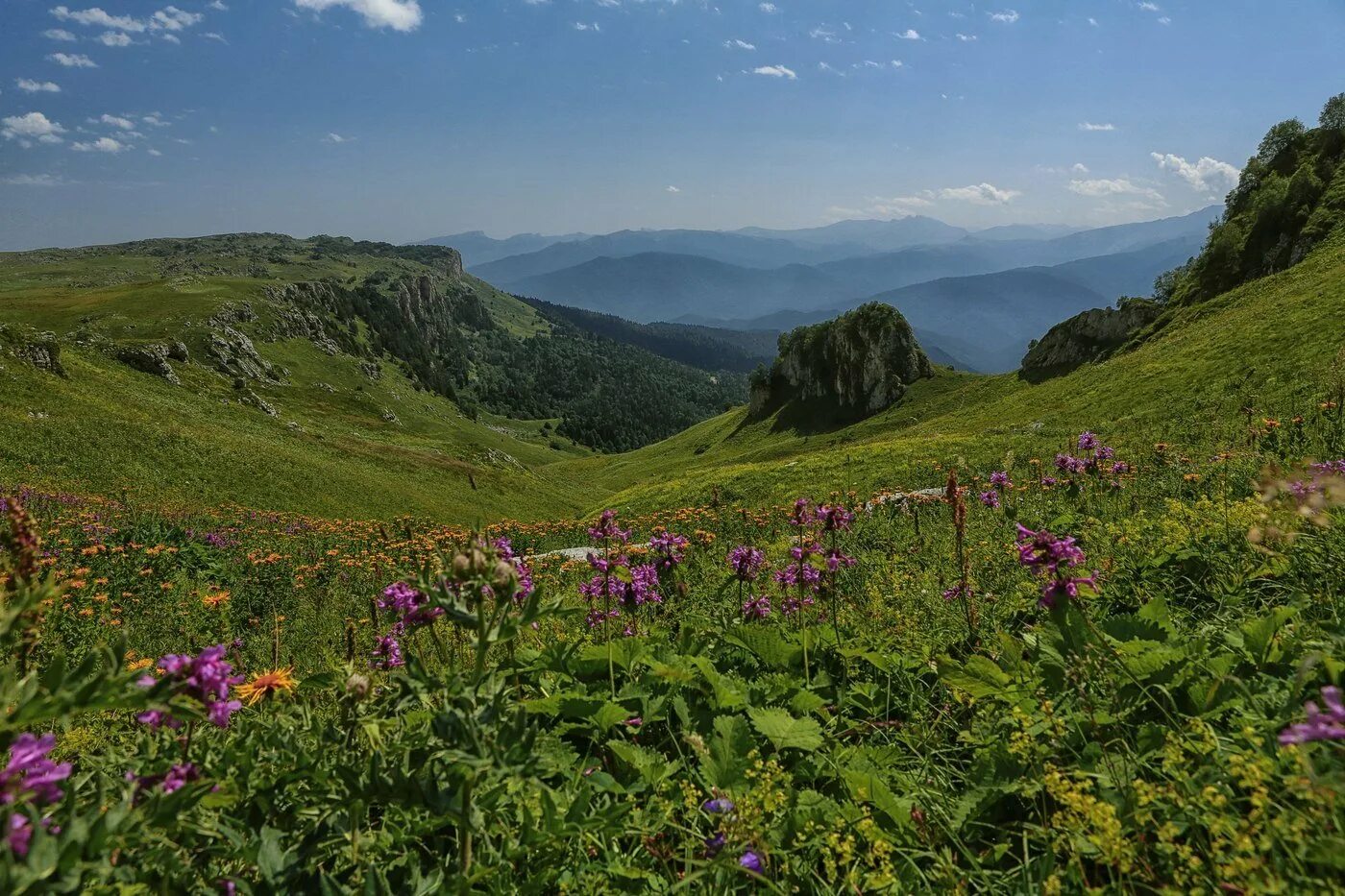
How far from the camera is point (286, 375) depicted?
95.6 m

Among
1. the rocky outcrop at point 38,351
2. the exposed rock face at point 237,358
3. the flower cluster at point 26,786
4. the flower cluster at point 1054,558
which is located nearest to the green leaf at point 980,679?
the flower cluster at point 1054,558

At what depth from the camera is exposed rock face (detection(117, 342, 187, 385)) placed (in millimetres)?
59812

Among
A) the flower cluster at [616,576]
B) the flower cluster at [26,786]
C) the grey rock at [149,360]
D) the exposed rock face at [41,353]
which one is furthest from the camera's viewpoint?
the grey rock at [149,360]

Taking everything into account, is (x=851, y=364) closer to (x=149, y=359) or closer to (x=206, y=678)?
(x=149, y=359)

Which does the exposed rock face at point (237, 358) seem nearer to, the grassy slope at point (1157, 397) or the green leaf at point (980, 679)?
the grassy slope at point (1157, 397)

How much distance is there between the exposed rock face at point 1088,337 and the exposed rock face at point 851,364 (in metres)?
18.7

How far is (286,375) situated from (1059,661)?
360 feet

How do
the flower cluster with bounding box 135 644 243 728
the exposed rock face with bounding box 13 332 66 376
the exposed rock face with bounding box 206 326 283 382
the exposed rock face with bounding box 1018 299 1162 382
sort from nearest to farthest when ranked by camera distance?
the flower cluster with bounding box 135 644 243 728
the exposed rock face with bounding box 13 332 66 376
the exposed rock face with bounding box 1018 299 1162 382
the exposed rock face with bounding box 206 326 283 382

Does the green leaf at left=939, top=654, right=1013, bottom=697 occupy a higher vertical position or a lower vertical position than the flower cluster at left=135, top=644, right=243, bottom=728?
lower

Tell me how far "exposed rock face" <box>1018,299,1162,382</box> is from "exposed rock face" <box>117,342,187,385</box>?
89.6 metres

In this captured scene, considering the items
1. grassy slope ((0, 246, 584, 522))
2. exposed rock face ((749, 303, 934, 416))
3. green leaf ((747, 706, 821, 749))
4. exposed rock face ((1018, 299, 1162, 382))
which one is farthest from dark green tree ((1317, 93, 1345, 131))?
green leaf ((747, 706, 821, 749))

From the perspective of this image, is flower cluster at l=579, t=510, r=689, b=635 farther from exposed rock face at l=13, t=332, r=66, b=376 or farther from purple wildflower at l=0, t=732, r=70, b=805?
exposed rock face at l=13, t=332, r=66, b=376

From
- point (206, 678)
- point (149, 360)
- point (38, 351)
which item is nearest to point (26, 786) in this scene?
point (206, 678)

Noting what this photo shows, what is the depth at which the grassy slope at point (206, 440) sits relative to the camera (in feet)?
101
